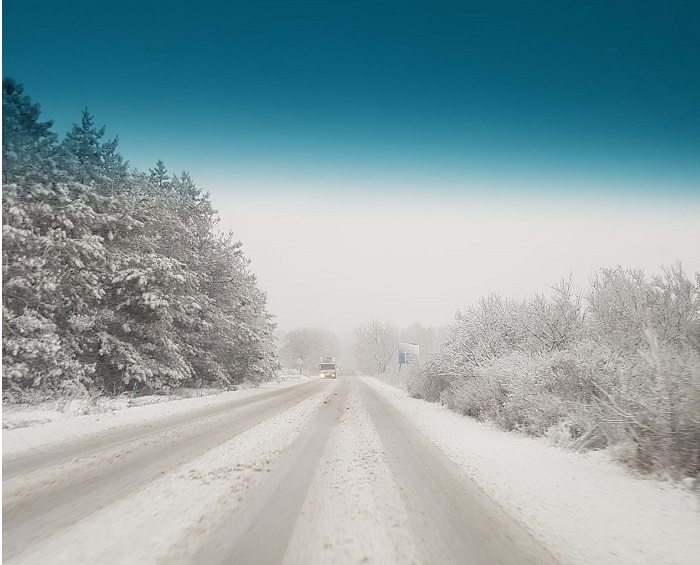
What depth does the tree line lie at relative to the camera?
42.9 feet

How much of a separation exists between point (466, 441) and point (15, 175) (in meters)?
17.4

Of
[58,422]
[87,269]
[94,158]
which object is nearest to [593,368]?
[58,422]

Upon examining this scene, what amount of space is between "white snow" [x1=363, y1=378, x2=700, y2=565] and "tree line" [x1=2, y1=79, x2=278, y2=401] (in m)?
13.9

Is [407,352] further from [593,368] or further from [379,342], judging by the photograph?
[593,368]

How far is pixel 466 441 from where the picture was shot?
28.1 ft

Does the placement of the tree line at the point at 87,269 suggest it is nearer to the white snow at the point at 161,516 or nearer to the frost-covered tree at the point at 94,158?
the frost-covered tree at the point at 94,158

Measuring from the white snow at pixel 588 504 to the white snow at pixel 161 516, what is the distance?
3.27 metres

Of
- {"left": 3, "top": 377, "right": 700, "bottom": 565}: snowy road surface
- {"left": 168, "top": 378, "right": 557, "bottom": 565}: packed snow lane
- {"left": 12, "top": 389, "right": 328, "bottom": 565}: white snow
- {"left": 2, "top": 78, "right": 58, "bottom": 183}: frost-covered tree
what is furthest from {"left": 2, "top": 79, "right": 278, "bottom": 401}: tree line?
{"left": 168, "top": 378, "right": 557, "bottom": 565}: packed snow lane

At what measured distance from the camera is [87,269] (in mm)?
14859

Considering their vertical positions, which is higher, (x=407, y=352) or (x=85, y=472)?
(x=407, y=352)

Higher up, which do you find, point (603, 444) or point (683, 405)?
point (683, 405)

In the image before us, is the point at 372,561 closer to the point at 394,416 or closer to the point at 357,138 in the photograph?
the point at 394,416

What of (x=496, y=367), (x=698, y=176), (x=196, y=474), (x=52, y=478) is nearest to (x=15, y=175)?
(x=52, y=478)

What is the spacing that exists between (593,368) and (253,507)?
799 centimetres
